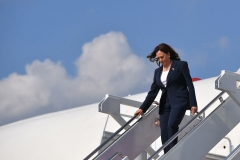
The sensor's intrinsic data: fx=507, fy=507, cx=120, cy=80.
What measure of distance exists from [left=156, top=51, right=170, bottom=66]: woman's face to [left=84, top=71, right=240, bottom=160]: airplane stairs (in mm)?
889

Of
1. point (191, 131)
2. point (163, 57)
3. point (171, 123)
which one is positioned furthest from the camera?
point (163, 57)

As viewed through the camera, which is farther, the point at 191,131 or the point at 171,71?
the point at 171,71

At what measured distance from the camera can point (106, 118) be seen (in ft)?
38.7

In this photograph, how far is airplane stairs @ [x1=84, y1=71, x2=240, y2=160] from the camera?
662 centimetres

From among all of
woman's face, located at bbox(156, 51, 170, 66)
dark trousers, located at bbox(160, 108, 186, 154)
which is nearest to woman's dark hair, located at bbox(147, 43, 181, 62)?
woman's face, located at bbox(156, 51, 170, 66)

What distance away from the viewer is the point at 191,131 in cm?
681

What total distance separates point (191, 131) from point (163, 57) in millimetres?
1170

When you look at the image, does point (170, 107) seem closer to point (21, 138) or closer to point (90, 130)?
point (90, 130)

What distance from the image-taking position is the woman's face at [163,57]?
7.28 metres

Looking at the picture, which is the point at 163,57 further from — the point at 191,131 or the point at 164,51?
the point at 191,131

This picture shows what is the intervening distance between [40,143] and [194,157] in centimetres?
663

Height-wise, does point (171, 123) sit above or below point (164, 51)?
below

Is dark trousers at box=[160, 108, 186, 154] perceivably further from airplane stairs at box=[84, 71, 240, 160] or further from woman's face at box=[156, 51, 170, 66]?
woman's face at box=[156, 51, 170, 66]

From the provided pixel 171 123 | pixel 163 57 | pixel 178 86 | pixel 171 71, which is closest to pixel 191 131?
pixel 171 123
